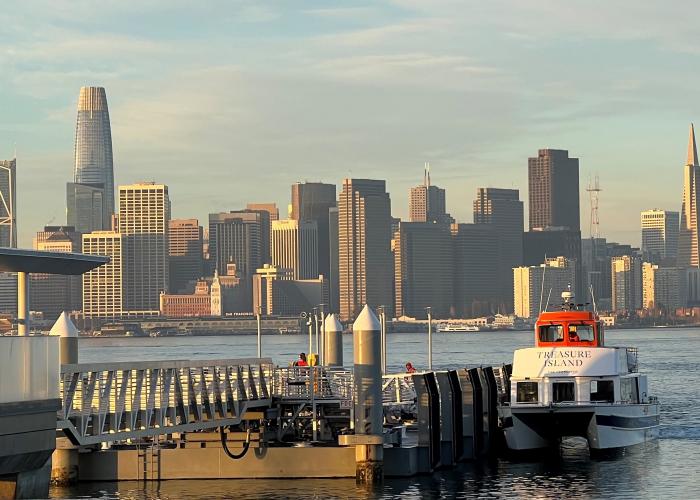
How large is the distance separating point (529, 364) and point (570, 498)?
31.5 feet

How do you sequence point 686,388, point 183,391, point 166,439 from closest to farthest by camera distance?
point 183,391 < point 166,439 < point 686,388

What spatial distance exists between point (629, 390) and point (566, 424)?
11.3 feet

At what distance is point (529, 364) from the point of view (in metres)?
53.6

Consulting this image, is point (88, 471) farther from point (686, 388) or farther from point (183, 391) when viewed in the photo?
point (686, 388)

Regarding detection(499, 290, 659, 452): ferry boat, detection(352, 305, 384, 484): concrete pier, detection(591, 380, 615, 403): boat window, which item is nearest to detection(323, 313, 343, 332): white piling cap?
detection(499, 290, 659, 452): ferry boat

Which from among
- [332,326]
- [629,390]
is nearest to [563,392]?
[629,390]

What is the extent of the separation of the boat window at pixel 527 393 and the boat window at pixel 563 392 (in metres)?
Answer: 0.67

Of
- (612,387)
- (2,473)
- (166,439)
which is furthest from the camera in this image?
(612,387)

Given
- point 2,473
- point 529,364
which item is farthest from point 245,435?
point 2,473

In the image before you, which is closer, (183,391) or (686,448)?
(183,391)

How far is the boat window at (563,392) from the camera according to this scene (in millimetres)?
52844

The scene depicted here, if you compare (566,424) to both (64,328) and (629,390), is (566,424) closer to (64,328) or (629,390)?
(629,390)

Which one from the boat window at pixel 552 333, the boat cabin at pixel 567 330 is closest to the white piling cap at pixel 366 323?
the boat cabin at pixel 567 330

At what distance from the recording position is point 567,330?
56.0 meters
